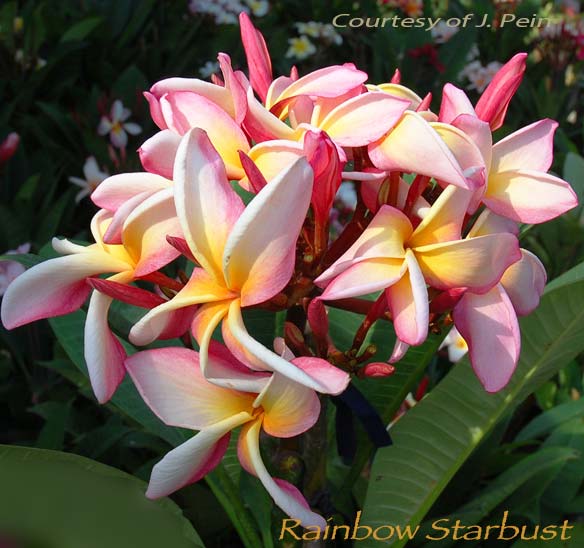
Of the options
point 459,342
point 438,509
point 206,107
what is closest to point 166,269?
point 459,342

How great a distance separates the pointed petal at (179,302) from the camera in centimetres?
49

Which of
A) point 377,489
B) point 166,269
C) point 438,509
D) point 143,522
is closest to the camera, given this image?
point 143,522

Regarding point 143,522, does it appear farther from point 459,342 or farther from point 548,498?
point 459,342

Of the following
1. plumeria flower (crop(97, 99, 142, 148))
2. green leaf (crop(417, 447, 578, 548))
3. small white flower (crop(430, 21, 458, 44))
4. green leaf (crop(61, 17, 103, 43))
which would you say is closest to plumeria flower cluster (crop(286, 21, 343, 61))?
small white flower (crop(430, 21, 458, 44))

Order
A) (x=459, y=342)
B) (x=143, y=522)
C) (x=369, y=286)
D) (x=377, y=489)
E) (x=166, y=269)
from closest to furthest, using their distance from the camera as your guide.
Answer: (x=143, y=522), (x=369, y=286), (x=377, y=489), (x=459, y=342), (x=166, y=269)

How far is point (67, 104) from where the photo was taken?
2348 mm

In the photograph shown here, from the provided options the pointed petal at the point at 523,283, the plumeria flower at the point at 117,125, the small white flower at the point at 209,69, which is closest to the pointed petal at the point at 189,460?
the pointed petal at the point at 523,283

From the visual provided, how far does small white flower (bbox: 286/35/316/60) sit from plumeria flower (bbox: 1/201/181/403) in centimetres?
225

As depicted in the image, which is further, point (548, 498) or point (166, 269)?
point (166, 269)

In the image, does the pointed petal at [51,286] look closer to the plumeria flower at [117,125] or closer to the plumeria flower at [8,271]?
the plumeria flower at [8,271]

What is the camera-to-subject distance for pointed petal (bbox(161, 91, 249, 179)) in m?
0.55

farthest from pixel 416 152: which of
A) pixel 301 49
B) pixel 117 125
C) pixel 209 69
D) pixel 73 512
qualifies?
pixel 301 49

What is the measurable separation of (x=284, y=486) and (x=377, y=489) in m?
0.24

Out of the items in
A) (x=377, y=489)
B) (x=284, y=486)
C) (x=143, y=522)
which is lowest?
(x=377, y=489)
